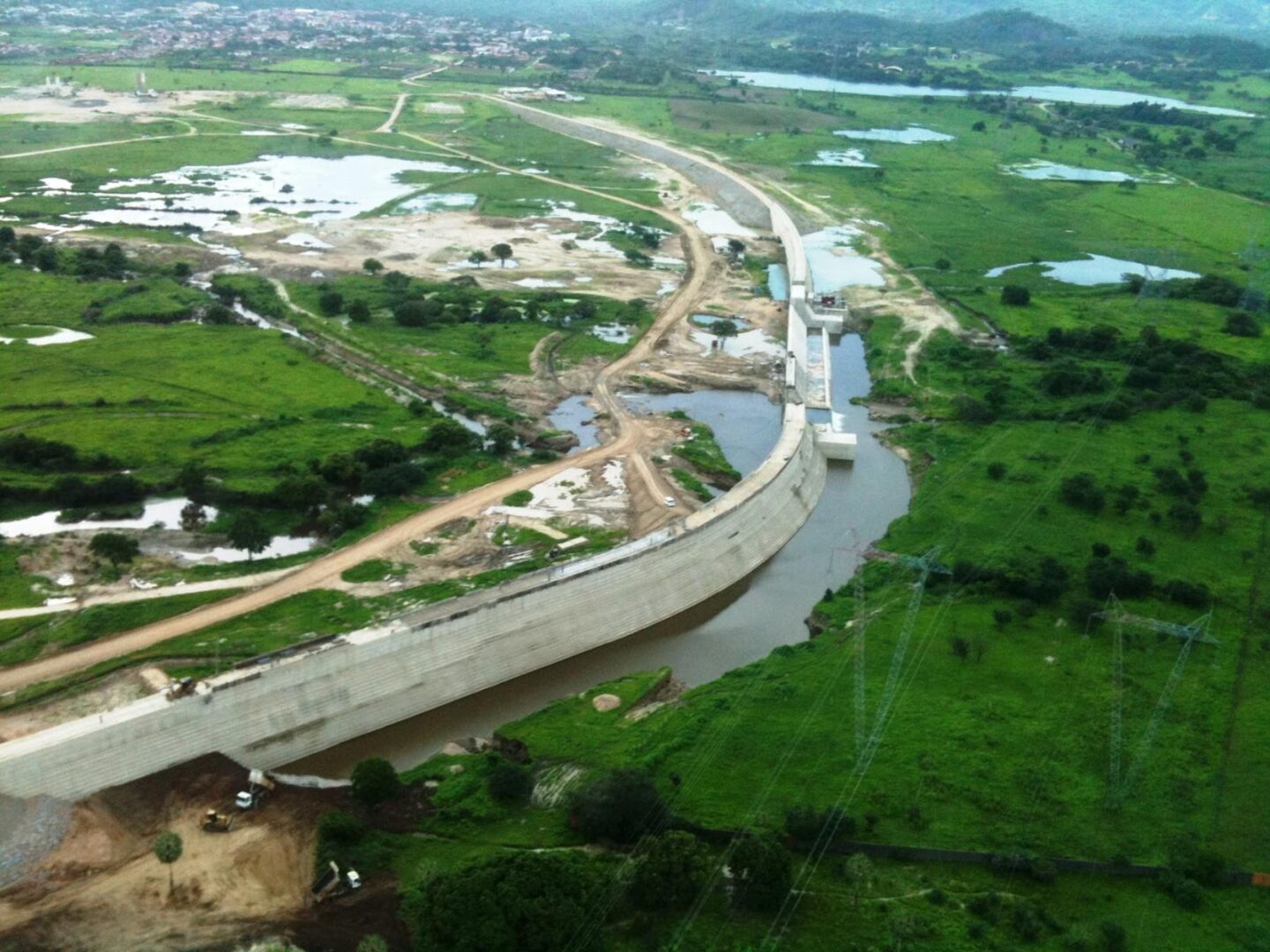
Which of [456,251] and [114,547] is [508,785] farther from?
[456,251]

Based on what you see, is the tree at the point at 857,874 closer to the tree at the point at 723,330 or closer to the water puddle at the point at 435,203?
the tree at the point at 723,330

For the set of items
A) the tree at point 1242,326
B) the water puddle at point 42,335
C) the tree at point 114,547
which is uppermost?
the tree at point 1242,326

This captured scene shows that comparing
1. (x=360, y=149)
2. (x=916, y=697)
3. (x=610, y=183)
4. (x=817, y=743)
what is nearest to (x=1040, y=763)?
(x=916, y=697)

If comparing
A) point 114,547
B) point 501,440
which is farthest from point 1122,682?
point 114,547

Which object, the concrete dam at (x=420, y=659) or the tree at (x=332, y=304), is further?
the tree at (x=332, y=304)

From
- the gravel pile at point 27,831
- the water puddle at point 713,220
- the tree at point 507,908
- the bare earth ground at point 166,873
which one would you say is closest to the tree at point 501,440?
the bare earth ground at point 166,873

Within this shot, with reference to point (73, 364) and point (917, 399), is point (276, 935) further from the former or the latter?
point (917, 399)
